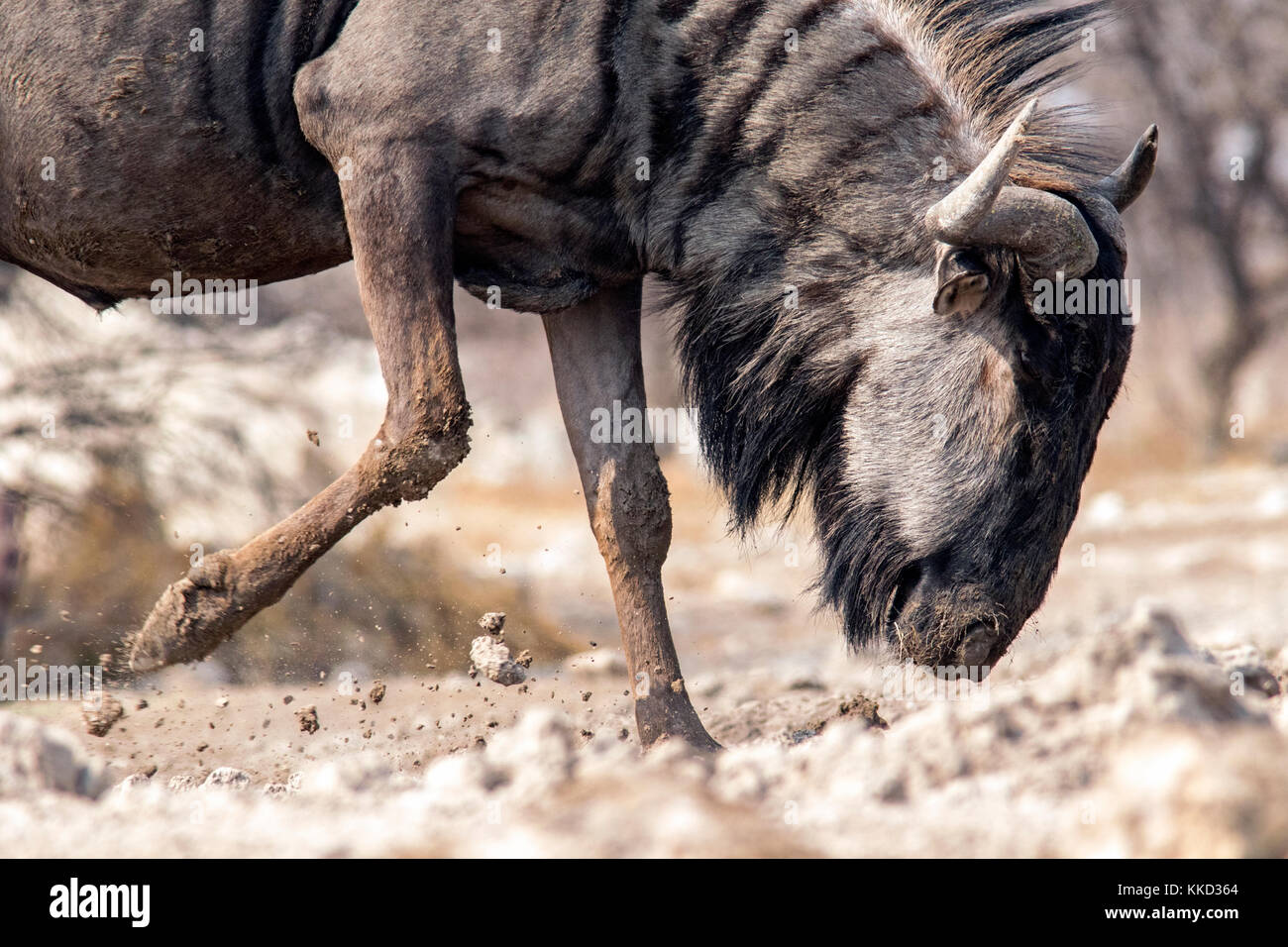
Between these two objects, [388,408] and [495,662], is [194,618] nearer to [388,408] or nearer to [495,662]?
[388,408]

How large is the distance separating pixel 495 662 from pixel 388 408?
0.95 meters

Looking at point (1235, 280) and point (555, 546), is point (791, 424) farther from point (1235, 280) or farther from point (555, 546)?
point (1235, 280)

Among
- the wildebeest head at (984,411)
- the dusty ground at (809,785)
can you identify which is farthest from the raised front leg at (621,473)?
the wildebeest head at (984,411)

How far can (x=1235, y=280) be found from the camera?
18938 millimetres

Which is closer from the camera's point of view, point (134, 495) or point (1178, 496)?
point (134, 495)

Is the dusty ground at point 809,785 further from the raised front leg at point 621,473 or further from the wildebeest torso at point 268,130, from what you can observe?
the wildebeest torso at point 268,130

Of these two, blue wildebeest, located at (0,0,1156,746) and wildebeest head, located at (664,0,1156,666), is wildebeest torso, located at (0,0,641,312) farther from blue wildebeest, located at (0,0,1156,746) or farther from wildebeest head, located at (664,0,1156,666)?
wildebeest head, located at (664,0,1156,666)

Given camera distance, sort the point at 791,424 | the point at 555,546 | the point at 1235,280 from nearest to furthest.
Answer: the point at 791,424 → the point at 555,546 → the point at 1235,280

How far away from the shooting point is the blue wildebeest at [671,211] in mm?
3631

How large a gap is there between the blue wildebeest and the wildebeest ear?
12mm

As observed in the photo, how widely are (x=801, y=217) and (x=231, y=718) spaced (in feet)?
10.4

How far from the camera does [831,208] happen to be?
3873mm

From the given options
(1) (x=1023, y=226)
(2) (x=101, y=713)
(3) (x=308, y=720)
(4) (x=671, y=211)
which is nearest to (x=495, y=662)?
(3) (x=308, y=720)

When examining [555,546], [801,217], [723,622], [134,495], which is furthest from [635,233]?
[555,546]
